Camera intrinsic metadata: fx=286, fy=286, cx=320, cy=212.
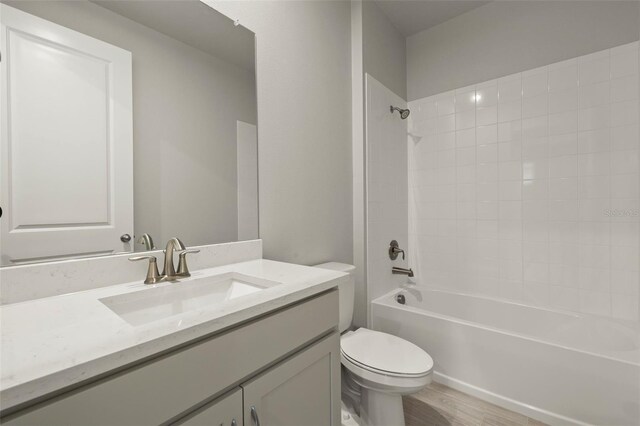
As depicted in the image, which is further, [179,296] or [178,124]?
[178,124]

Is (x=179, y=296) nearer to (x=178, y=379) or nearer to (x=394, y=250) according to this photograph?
(x=178, y=379)

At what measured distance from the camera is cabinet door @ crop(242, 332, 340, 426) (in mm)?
708

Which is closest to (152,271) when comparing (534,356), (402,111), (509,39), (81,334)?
(81,334)

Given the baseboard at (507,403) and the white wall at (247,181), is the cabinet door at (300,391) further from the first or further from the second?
the baseboard at (507,403)

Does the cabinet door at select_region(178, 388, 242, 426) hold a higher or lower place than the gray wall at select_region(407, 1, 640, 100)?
lower

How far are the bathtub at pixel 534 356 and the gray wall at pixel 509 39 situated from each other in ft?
5.75

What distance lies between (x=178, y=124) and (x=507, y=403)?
220 cm

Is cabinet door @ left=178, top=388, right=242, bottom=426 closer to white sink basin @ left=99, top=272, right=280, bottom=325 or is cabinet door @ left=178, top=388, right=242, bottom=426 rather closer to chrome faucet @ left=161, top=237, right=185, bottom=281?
white sink basin @ left=99, top=272, right=280, bottom=325

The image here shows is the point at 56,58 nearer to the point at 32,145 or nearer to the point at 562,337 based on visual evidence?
the point at 32,145

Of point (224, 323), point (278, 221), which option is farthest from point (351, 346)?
point (224, 323)

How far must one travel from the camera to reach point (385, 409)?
1369mm

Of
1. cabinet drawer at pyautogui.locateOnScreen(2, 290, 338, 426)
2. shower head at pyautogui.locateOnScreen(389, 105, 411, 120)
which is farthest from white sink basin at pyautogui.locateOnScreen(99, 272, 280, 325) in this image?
shower head at pyautogui.locateOnScreen(389, 105, 411, 120)

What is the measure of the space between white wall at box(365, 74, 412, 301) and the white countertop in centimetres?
132

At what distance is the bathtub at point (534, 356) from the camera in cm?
135
